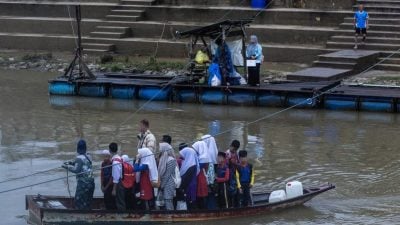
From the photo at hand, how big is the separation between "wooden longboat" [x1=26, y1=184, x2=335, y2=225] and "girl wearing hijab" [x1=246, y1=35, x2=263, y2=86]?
1000 centimetres

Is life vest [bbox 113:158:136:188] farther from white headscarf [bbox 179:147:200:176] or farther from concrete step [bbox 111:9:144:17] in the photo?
concrete step [bbox 111:9:144:17]

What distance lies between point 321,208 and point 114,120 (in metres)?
9.26

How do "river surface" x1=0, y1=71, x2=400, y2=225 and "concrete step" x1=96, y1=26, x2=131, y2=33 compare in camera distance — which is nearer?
"river surface" x1=0, y1=71, x2=400, y2=225

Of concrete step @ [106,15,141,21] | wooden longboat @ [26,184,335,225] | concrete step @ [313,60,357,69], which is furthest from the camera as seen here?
concrete step @ [106,15,141,21]

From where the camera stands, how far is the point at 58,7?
3666 cm

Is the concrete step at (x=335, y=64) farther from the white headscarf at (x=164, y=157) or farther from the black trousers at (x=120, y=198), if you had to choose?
the black trousers at (x=120, y=198)

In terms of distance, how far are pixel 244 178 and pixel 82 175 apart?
2515 millimetres

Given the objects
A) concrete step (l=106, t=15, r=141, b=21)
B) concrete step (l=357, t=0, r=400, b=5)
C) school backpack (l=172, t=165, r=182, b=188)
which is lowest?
school backpack (l=172, t=165, r=182, b=188)

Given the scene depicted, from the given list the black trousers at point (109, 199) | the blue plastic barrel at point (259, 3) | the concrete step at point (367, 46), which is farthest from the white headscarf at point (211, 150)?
the blue plastic barrel at point (259, 3)

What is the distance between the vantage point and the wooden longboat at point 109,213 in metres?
12.8

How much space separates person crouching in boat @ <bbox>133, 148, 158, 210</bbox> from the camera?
1302 centimetres

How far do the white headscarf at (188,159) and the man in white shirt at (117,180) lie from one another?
98cm

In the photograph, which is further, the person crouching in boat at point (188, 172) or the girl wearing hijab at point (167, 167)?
the person crouching in boat at point (188, 172)

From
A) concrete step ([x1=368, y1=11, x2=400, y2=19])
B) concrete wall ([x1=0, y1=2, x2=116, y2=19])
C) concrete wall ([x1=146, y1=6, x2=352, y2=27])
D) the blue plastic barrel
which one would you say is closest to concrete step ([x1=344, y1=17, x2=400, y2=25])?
concrete step ([x1=368, y1=11, x2=400, y2=19])
